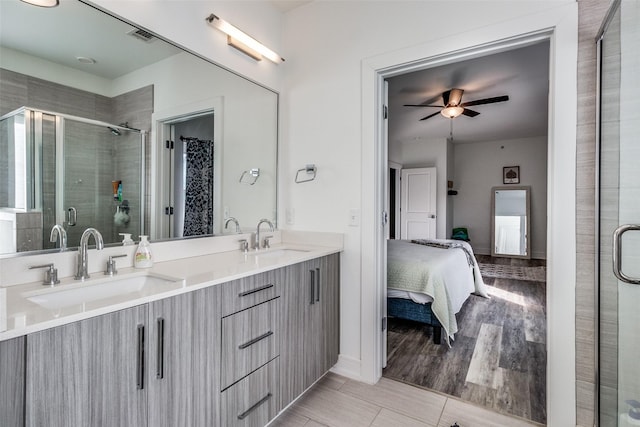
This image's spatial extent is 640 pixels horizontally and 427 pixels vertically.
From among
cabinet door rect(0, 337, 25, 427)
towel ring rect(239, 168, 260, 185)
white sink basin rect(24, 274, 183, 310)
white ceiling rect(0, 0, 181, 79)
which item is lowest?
cabinet door rect(0, 337, 25, 427)

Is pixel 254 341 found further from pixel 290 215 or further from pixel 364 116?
pixel 364 116

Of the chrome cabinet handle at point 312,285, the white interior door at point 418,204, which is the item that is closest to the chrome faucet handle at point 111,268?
the chrome cabinet handle at point 312,285

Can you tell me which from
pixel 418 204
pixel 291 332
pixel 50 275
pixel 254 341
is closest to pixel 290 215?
pixel 291 332

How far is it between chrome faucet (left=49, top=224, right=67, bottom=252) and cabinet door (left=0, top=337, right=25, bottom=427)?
63 centimetres

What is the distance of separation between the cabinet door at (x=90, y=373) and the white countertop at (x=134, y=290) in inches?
1.2

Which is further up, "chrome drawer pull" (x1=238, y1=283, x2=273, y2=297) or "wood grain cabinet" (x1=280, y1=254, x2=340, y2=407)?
"chrome drawer pull" (x1=238, y1=283, x2=273, y2=297)

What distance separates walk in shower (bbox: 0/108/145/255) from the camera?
3.93ft

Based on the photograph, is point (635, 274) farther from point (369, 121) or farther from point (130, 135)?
point (130, 135)

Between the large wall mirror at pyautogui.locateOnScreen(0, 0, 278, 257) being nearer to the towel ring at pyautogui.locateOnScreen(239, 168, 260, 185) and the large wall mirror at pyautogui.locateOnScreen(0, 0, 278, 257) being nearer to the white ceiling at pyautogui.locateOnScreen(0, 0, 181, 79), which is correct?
the white ceiling at pyautogui.locateOnScreen(0, 0, 181, 79)

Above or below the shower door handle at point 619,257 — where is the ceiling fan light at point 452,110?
above

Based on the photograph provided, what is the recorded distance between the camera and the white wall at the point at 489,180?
21.8ft

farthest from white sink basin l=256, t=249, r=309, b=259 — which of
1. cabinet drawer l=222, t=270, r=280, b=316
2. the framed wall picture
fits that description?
the framed wall picture

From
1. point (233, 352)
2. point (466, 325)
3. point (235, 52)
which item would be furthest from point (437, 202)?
point (233, 352)

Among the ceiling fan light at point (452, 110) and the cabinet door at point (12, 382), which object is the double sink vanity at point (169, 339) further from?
the ceiling fan light at point (452, 110)
